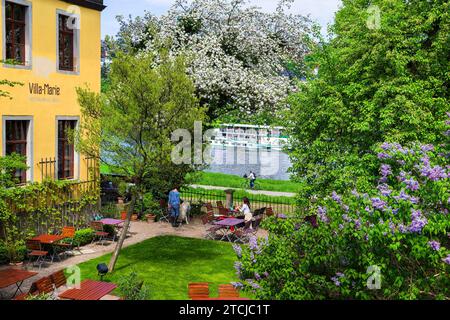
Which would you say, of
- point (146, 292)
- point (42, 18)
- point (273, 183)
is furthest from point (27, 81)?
point (273, 183)

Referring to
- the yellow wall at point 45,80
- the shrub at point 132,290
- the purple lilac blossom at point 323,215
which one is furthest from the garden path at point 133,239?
the purple lilac blossom at point 323,215

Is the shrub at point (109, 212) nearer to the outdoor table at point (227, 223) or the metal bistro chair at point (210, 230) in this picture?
the metal bistro chair at point (210, 230)

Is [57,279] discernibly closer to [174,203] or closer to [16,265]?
[16,265]

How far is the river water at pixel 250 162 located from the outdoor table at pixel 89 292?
39.1 m

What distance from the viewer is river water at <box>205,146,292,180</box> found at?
5322cm

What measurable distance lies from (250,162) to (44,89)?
41.5 meters

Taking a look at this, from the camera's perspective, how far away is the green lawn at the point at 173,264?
14.8 meters

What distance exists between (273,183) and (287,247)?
30552mm

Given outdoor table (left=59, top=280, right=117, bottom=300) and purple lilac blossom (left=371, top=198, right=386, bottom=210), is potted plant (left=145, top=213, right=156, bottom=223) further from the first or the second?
purple lilac blossom (left=371, top=198, right=386, bottom=210)

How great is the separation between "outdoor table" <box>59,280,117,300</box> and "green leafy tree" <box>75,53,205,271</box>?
3.73 meters

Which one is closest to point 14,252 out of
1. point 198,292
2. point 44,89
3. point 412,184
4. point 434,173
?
point 44,89

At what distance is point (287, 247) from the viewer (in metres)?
8.64

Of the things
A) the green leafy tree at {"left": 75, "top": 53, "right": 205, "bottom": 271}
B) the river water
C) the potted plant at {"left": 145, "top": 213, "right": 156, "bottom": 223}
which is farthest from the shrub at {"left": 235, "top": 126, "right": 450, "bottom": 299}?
the river water

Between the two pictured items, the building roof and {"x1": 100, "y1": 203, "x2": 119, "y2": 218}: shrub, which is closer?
the building roof
